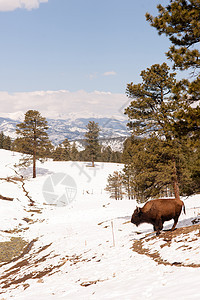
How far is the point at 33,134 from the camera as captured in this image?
43750 millimetres

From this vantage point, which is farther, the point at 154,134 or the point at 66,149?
the point at 66,149

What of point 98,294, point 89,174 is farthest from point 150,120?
point 89,174

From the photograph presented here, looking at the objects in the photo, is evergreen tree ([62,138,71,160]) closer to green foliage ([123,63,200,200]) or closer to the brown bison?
green foliage ([123,63,200,200])

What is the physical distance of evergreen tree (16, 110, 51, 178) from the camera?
4291 cm

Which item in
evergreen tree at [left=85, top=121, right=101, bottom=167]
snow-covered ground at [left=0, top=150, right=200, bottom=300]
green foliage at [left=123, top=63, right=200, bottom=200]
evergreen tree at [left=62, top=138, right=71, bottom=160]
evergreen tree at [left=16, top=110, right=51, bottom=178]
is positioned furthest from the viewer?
evergreen tree at [left=62, top=138, right=71, bottom=160]

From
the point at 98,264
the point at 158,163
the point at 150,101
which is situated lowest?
the point at 98,264

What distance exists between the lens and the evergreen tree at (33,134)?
42.9 meters

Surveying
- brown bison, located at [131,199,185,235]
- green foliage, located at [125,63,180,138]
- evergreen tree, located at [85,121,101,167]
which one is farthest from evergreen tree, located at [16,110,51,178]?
brown bison, located at [131,199,185,235]

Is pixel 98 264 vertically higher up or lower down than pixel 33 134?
lower down

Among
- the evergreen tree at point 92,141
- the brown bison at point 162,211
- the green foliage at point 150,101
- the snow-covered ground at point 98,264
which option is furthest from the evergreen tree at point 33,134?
the brown bison at point 162,211

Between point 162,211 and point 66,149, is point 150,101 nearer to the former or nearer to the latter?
point 162,211

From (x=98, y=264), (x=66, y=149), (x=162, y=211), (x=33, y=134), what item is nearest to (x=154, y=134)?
(x=162, y=211)

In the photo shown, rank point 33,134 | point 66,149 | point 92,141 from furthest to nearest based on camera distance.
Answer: point 66,149, point 92,141, point 33,134

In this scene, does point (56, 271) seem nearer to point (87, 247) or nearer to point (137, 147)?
point (87, 247)
